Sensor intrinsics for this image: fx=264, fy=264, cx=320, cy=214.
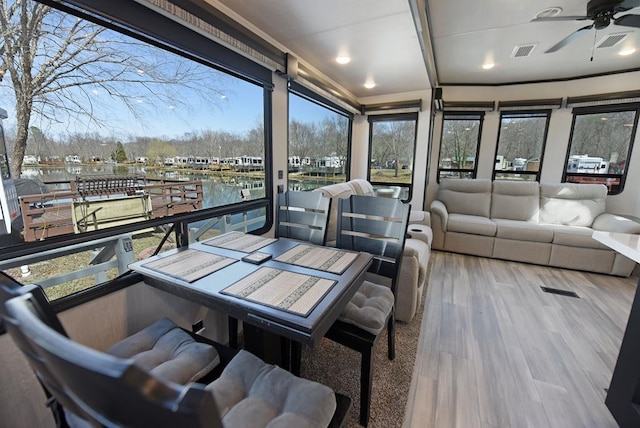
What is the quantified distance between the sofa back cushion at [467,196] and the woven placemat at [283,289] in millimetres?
3811

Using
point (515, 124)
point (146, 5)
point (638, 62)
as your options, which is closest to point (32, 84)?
point (146, 5)

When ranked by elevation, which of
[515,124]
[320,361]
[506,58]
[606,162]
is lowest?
[320,361]

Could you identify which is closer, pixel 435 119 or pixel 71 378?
pixel 71 378

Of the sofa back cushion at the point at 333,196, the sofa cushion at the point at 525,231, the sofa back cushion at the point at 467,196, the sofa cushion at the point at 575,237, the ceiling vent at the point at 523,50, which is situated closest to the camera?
the sofa back cushion at the point at 333,196

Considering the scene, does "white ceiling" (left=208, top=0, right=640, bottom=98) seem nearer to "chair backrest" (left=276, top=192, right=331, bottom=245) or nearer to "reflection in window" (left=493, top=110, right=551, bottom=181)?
"reflection in window" (left=493, top=110, right=551, bottom=181)

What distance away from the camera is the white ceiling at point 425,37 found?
196 centimetres

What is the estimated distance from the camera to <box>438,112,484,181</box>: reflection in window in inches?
178

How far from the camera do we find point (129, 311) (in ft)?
4.73

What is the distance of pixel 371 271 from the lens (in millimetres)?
1907

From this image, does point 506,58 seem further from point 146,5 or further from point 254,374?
point 254,374

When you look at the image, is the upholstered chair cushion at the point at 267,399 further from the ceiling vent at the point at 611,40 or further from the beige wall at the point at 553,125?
the beige wall at the point at 553,125

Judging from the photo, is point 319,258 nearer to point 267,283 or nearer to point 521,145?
point 267,283

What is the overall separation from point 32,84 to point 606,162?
6.14m

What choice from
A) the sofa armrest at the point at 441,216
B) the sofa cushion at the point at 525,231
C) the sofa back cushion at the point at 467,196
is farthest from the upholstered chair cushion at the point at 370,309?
the sofa back cushion at the point at 467,196
